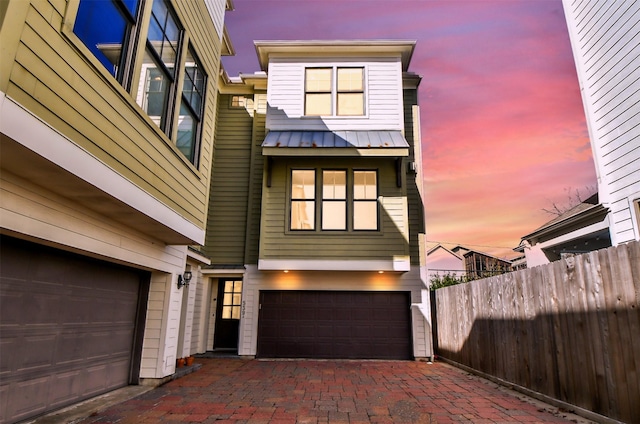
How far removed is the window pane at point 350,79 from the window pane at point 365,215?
3.22 metres

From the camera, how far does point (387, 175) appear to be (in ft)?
30.0

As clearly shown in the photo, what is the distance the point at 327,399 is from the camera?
479 cm

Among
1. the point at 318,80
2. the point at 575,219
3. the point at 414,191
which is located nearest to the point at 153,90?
the point at 318,80

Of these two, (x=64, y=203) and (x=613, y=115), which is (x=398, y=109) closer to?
(x=613, y=115)

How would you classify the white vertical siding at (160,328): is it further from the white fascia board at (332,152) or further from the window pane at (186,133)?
the white fascia board at (332,152)

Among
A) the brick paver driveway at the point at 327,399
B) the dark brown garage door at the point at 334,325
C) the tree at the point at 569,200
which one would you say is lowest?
the brick paver driveway at the point at 327,399

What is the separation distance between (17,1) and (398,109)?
824cm

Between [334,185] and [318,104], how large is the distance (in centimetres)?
233

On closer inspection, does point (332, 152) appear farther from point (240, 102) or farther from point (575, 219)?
point (575, 219)

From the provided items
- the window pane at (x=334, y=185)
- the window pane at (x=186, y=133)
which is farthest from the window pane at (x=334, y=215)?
the window pane at (x=186, y=133)

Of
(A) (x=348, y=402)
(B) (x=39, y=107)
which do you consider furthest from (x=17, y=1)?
(A) (x=348, y=402)

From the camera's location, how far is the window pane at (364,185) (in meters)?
9.12

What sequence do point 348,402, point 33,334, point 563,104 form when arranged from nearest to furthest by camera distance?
point 33,334
point 348,402
point 563,104

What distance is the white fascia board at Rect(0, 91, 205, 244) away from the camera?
7.52ft
